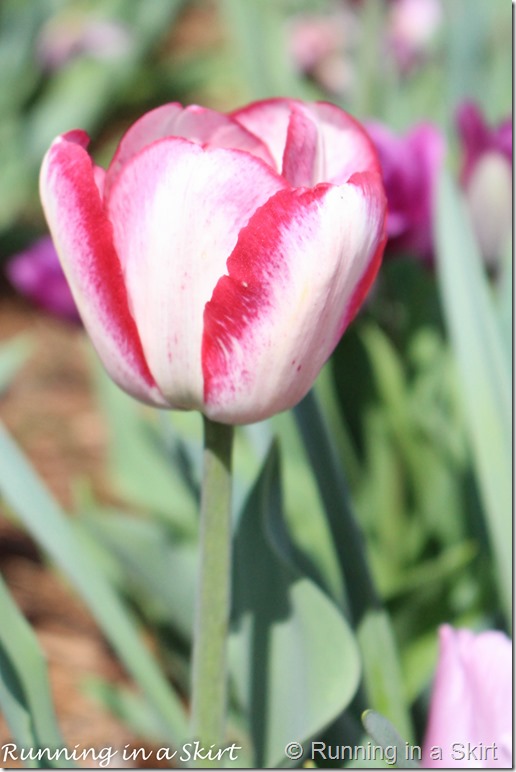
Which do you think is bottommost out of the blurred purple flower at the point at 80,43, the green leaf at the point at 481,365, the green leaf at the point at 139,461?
the green leaf at the point at 139,461

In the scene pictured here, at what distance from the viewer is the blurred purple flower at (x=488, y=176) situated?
827 millimetres

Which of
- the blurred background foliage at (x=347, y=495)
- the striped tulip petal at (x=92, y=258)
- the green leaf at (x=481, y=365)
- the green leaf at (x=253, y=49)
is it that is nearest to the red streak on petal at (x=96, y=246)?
the striped tulip petal at (x=92, y=258)

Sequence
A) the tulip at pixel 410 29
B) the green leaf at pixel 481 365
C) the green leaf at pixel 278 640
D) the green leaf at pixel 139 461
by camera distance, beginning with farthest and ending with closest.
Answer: the tulip at pixel 410 29 → the green leaf at pixel 139 461 → the green leaf at pixel 481 365 → the green leaf at pixel 278 640

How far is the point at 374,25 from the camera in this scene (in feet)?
4.24

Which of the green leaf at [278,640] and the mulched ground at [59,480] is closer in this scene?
the green leaf at [278,640]

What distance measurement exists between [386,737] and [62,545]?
21 centimetres

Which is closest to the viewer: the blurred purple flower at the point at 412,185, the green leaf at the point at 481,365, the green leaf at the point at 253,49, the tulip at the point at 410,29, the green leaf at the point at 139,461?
the green leaf at the point at 481,365

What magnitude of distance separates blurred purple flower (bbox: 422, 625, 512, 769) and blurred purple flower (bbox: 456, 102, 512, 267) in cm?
45

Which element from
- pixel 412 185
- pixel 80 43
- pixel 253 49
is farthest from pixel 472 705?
pixel 80 43

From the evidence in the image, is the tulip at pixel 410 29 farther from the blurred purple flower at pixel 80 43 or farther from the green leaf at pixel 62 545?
the green leaf at pixel 62 545

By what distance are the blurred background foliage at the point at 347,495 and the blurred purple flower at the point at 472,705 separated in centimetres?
6

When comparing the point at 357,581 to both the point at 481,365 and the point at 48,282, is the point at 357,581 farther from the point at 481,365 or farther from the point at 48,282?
the point at 48,282

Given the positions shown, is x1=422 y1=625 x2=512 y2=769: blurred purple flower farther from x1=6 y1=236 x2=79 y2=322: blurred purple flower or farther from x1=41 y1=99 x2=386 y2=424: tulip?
x1=6 y1=236 x2=79 y2=322: blurred purple flower

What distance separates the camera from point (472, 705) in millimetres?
417
